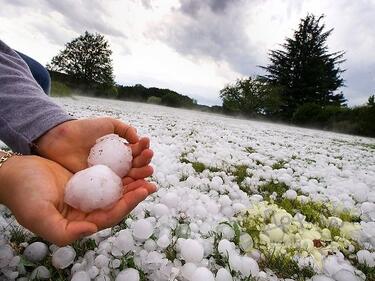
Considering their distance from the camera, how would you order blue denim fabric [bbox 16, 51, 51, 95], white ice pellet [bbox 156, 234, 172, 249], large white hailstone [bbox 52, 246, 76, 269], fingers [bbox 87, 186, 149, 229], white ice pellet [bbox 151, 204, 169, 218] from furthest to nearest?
blue denim fabric [bbox 16, 51, 51, 95], white ice pellet [bbox 151, 204, 169, 218], white ice pellet [bbox 156, 234, 172, 249], large white hailstone [bbox 52, 246, 76, 269], fingers [bbox 87, 186, 149, 229]

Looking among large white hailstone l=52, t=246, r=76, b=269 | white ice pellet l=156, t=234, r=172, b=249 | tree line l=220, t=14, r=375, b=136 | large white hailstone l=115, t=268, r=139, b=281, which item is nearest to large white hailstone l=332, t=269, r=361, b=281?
white ice pellet l=156, t=234, r=172, b=249

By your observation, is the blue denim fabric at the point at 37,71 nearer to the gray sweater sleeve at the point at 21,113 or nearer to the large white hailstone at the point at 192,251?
the gray sweater sleeve at the point at 21,113

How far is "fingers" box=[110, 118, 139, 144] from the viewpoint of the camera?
5.42 feet

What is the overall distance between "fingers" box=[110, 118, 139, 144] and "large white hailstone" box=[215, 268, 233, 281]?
693mm

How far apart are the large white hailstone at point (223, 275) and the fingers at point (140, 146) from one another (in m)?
0.59

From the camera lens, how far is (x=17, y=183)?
1227 millimetres

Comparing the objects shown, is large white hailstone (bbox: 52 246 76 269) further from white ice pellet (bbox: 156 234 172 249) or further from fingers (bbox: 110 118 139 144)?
fingers (bbox: 110 118 139 144)

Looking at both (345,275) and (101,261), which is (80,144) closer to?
(101,261)

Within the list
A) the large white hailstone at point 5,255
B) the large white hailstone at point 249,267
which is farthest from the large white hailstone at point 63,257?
the large white hailstone at point 249,267

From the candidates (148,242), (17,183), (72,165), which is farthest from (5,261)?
(148,242)

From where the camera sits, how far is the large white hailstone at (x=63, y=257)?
53.2 inches

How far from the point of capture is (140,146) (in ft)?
5.12

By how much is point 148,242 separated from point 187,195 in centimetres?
71

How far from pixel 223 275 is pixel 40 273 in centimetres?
68
